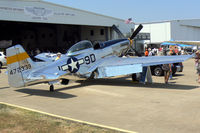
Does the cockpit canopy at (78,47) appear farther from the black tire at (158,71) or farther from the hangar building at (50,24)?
the hangar building at (50,24)

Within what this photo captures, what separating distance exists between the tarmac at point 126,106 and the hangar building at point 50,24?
17348 mm

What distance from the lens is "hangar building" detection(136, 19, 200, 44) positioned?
52531 mm

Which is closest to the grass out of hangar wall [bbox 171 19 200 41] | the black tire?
the black tire

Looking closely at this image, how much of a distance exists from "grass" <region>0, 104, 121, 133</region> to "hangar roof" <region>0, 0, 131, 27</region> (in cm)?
2029

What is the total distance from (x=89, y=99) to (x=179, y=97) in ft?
10.1

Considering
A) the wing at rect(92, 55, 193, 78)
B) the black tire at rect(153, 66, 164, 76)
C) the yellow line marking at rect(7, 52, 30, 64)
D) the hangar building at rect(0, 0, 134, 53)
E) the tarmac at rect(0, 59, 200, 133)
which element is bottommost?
the tarmac at rect(0, 59, 200, 133)

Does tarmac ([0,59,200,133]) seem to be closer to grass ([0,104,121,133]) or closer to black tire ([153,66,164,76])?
grass ([0,104,121,133])

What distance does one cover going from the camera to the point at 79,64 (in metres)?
11.0

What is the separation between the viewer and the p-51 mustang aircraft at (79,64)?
29.0 ft

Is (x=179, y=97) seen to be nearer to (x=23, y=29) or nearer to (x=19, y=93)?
(x=19, y=93)

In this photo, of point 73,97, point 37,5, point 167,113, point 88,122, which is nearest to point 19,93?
point 73,97

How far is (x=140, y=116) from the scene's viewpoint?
6.00 metres

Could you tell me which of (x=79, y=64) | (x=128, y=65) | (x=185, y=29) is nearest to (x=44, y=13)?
(x=79, y=64)

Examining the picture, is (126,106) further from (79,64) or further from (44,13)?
(44,13)
